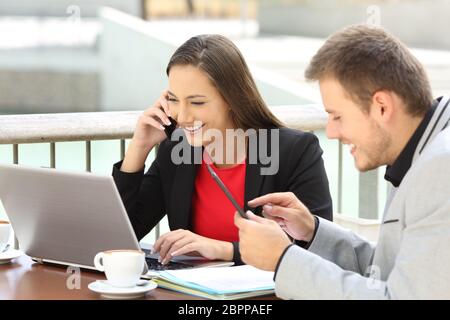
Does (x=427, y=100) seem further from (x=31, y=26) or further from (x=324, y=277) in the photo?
(x=31, y=26)

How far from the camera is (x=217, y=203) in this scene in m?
3.04

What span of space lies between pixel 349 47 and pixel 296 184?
984 mm

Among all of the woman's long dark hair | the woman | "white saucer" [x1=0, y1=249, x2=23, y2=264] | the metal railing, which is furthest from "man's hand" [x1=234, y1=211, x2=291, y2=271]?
the metal railing

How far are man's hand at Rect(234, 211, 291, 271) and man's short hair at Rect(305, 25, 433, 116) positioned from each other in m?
0.33

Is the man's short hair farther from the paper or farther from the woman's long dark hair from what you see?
the woman's long dark hair

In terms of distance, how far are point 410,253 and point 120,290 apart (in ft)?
2.20

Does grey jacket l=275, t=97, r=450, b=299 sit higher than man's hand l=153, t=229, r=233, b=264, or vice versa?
grey jacket l=275, t=97, r=450, b=299

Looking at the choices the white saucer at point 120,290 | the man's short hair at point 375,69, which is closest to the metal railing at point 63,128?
the white saucer at point 120,290

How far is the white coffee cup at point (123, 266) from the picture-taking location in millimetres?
2186

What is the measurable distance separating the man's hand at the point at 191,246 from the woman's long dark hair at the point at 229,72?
0.60 m

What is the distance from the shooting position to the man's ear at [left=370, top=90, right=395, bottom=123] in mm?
2021

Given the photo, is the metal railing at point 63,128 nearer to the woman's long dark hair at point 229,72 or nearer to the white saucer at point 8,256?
the woman's long dark hair at point 229,72

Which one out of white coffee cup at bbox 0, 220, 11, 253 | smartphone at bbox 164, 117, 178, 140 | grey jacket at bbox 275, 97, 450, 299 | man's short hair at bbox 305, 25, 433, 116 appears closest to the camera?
grey jacket at bbox 275, 97, 450, 299
